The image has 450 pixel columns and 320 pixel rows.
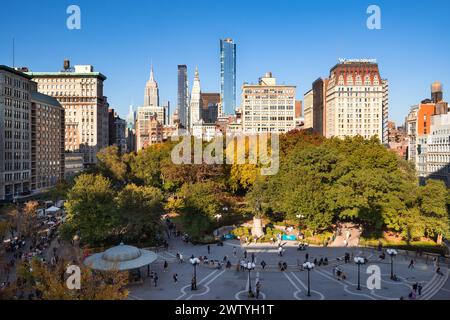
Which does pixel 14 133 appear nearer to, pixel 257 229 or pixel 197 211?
pixel 197 211

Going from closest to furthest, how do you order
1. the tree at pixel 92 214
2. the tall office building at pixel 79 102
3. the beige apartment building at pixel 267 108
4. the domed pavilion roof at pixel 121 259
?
the domed pavilion roof at pixel 121 259 < the tree at pixel 92 214 < the tall office building at pixel 79 102 < the beige apartment building at pixel 267 108

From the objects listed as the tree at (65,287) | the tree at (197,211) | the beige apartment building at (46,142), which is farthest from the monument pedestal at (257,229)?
the beige apartment building at (46,142)


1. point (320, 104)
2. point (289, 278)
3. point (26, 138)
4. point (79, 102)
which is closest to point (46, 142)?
point (26, 138)

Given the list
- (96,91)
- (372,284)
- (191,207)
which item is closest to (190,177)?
(191,207)

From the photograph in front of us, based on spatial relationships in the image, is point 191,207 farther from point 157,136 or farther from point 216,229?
point 157,136

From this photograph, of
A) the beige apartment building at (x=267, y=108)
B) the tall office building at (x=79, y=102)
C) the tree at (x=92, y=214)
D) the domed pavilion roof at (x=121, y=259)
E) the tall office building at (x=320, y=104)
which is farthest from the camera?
the tall office building at (x=320, y=104)

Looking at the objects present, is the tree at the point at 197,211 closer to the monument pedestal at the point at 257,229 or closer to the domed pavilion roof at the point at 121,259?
the monument pedestal at the point at 257,229
